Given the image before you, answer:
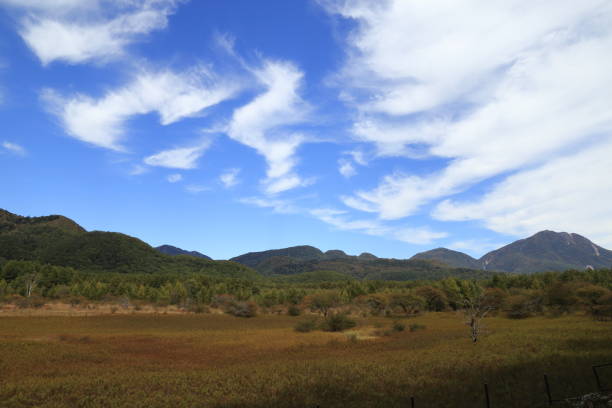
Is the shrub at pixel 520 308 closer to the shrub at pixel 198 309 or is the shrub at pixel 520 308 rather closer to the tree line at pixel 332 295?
the tree line at pixel 332 295

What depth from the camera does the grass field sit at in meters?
20.9

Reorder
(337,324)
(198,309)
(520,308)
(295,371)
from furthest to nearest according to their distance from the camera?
1. (198,309)
2. (520,308)
3. (337,324)
4. (295,371)

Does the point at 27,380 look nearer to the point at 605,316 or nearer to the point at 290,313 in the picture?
the point at 605,316

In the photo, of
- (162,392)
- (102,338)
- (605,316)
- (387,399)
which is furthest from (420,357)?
(605,316)

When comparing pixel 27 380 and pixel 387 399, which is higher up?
pixel 387 399

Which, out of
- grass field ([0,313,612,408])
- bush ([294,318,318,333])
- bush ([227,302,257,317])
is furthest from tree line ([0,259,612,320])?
grass field ([0,313,612,408])

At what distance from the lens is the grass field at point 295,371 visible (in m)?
20.9

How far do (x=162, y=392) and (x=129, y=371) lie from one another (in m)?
8.48

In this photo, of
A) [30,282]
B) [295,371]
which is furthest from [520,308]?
[30,282]

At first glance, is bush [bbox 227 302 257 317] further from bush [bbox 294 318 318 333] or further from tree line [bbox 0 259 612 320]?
bush [bbox 294 318 318 333]

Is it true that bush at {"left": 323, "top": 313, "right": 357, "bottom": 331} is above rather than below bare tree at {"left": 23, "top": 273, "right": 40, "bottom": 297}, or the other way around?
below

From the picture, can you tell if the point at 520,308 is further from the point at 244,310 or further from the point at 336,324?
the point at 244,310

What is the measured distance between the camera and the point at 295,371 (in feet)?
95.5

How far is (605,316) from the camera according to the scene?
57.2 metres
